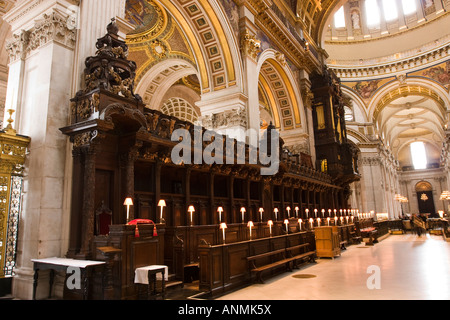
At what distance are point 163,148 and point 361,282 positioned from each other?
5208 mm

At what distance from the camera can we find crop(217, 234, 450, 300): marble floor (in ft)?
17.7

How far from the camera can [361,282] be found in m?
6.38

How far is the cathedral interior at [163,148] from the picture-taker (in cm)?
573

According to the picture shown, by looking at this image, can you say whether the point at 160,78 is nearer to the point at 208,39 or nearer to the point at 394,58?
the point at 208,39

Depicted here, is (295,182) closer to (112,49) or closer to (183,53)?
(183,53)

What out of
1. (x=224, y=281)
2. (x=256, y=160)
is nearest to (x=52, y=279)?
(x=224, y=281)

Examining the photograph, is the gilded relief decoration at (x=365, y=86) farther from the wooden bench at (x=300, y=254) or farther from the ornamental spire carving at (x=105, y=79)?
the ornamental spire carving at (x=105, y=79)

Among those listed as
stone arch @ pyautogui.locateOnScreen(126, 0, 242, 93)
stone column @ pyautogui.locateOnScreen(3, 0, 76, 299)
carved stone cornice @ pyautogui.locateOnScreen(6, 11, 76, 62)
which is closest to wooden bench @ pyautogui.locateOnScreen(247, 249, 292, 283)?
stone column @ pyautogui.locateOnScreen(3, 0, 76, 299)

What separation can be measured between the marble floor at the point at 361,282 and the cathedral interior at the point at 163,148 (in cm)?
54

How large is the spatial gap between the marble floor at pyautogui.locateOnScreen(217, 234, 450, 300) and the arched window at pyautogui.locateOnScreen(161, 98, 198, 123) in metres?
14.0

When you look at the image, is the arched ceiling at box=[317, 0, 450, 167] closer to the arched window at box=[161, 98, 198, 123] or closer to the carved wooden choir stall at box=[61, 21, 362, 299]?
the arched window at box=[161, 98, 198, 123]

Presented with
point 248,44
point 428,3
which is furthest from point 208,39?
point 428,3

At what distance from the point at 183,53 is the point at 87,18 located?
32.3ft
